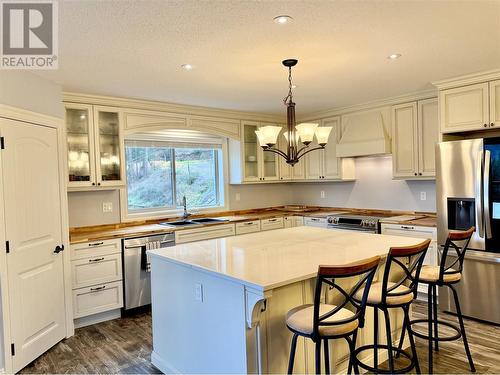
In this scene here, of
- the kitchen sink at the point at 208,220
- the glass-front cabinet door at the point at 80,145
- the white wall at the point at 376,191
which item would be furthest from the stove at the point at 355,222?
the glass-front cabinet door at the point at 80,145

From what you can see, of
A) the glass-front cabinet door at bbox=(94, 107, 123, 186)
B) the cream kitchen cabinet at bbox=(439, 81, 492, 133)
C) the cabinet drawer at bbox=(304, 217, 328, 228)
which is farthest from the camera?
the cabinet drawer at bbox=(304, 217, 328, 228)

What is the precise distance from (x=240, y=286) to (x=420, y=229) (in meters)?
2.77

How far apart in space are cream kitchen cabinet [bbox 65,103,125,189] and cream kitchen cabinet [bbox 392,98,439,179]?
346cm

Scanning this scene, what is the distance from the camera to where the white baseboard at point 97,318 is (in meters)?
3.66

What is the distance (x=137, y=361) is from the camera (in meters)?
2.89

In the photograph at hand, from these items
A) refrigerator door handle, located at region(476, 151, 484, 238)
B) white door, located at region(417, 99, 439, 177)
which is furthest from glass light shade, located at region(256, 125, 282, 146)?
white door, located at region(417, 99, 439, 177)

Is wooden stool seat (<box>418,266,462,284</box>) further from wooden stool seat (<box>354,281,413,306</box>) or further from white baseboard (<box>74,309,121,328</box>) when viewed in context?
white baseboard (<box>74,309,121,328</box>)

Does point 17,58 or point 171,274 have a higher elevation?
point 17,58

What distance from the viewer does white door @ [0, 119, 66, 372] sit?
277 centimetres

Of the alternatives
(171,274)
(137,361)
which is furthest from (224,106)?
(137,361)

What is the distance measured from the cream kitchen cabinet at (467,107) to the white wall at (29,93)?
3.95 metres

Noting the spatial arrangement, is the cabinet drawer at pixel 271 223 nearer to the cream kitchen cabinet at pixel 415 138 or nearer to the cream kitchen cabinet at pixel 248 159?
the cream kitchen cabinet at pixel 248 159

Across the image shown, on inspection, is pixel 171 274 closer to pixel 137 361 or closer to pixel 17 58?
pixel 137 361

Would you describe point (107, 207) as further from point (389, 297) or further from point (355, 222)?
point (389, 297)
